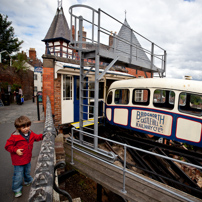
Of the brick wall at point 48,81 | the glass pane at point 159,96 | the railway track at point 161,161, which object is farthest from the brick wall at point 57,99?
the glass pane at point 159,96

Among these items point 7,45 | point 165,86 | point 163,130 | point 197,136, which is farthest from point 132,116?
point 7,45

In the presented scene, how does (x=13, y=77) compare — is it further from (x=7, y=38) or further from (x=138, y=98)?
A: (x=138, y=98)

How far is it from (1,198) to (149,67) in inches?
271

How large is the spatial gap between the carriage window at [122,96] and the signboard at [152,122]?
0.66m

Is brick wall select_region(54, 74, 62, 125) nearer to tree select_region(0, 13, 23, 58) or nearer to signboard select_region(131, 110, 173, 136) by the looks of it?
signboard select_region(131, 110, 173, 136)

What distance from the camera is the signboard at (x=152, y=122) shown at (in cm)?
476

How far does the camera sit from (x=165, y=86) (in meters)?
4.92

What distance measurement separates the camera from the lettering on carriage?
16.1 feet

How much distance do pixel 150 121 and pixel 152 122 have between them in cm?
8

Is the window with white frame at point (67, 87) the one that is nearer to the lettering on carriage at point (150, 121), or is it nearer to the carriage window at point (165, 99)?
the lettering on carriage at point (150, 121)

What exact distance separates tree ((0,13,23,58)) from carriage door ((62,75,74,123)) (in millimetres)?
20891

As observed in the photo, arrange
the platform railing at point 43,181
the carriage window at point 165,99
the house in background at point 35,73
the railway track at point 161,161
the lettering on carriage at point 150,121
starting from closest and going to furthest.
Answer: the platform railing at point 43,181
the railway track at point 161,161
the lettering on carriage at point 150,121
the carriage window at point 165,99
the house in background at point 35,73

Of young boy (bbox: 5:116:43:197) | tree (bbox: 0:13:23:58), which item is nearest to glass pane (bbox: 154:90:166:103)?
young boy (bbox: 5:116:43:197)

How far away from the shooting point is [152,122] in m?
5.10
